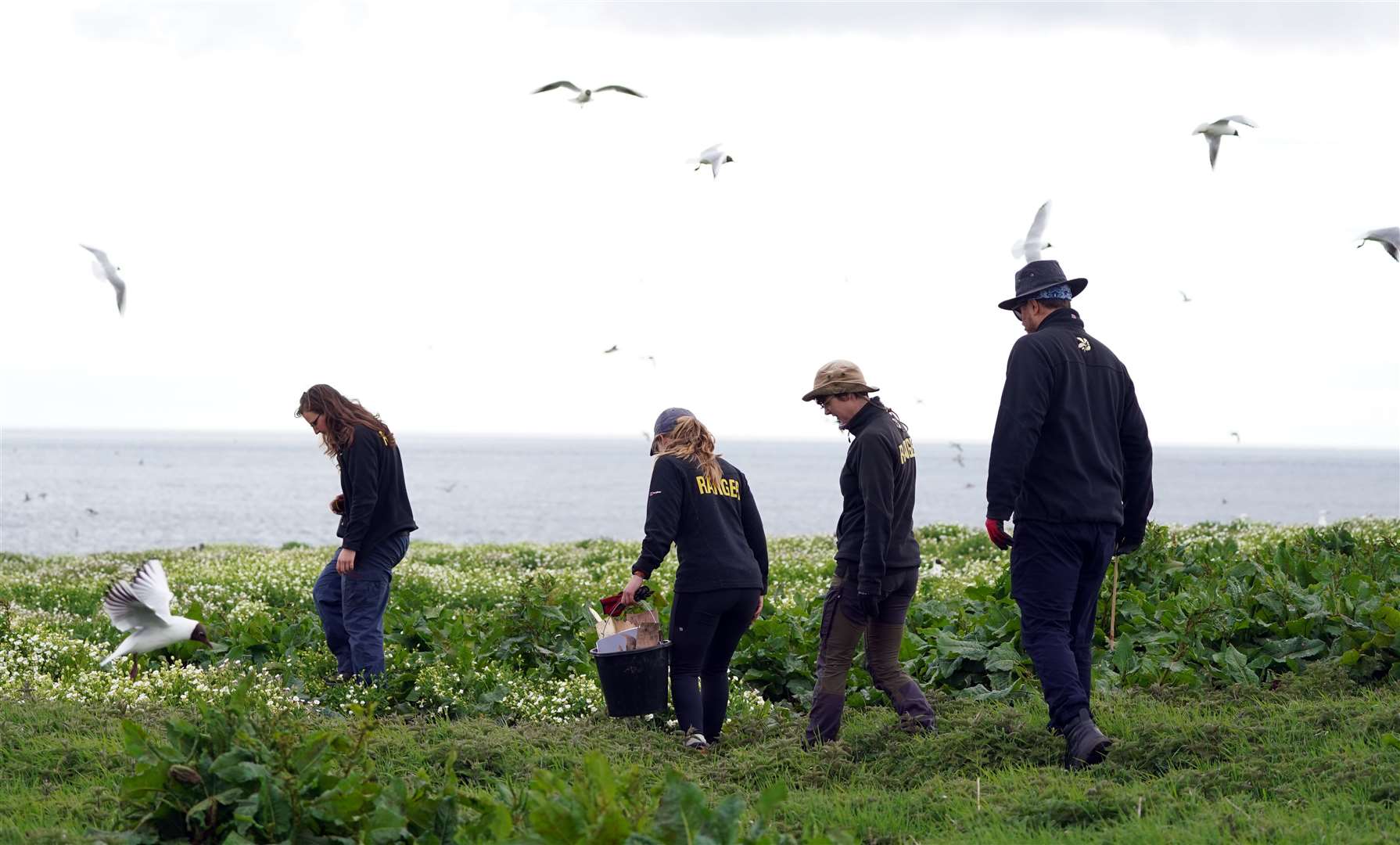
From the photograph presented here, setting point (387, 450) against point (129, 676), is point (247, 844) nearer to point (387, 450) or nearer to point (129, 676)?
point (387, 450)

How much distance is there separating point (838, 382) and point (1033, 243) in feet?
12.8

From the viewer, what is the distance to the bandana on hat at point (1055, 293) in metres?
7.02

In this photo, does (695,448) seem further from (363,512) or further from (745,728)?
(363,512)

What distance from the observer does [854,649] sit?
7613mm

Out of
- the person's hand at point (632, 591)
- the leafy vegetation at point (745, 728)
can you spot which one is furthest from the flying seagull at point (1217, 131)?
the person's hand at point (632, 591)

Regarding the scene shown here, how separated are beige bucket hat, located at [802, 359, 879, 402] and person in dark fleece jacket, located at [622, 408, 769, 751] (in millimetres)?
810

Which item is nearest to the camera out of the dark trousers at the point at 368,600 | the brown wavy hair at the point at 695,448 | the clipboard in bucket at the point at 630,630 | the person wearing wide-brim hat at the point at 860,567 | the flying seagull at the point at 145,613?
the person wearing wide-brim hat at the point at 860,567

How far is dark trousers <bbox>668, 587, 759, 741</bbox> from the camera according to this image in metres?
7.83

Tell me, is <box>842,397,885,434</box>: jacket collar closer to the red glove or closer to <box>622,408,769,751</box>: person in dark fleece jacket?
<box>622,408,769,751</box>: person in dark fleece jacket

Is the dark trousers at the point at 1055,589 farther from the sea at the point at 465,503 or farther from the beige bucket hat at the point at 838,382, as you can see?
the sea at the point at 465,503

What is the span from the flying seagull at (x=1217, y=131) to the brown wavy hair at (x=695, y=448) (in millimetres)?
5240

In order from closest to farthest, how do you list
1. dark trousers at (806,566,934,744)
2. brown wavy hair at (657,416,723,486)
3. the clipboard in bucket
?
dark trousers at (806,566,934,744) → brown wavy hair at (657,416,723,486) → the clipboard in bucket

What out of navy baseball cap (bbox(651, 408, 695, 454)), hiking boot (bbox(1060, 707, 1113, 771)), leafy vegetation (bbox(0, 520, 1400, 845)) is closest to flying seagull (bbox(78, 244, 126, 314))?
leafy vegetation (bbox(0, 520, 1400, 845))

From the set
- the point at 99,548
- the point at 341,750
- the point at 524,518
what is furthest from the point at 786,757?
the point at 524,518
